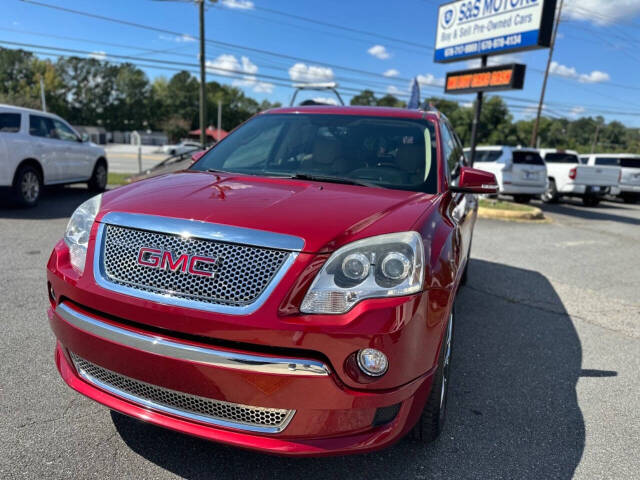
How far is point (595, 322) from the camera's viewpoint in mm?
4484

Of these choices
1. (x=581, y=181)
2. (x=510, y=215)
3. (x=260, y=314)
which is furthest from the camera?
(x=581, y=181)

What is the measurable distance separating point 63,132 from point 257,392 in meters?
9.46

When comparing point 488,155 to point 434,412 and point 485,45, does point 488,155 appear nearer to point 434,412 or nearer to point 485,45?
point 485,45

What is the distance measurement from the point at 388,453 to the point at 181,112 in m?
104

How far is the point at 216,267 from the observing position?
1.81 metres

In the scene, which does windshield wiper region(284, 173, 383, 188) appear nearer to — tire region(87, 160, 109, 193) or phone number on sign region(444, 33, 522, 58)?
tire region(87, 160, 109, 193)

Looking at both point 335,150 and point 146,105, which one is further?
point 146,105

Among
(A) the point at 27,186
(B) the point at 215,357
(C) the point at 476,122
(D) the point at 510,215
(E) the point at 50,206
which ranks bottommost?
(E) the point at 50,206

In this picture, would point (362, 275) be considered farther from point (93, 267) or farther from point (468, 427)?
point (468, 427)

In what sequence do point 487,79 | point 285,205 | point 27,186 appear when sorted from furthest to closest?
point 487,79 → point 27,186 → point 285,205

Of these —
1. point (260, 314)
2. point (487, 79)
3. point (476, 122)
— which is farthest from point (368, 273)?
point (487, 79)

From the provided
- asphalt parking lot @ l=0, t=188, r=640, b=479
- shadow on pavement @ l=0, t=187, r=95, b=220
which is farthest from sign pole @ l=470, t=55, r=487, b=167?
shadow on pavement @ l=0, t=187, r=95, b=220

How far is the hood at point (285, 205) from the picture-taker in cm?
188

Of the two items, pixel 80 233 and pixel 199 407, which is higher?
pixel 80 233
